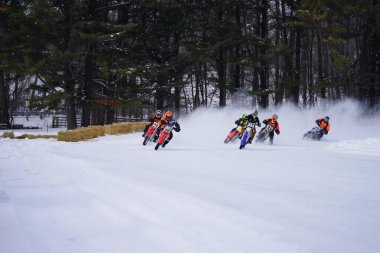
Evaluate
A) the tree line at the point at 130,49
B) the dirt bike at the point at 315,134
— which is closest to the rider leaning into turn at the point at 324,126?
the dirt bike at the point at 315,134

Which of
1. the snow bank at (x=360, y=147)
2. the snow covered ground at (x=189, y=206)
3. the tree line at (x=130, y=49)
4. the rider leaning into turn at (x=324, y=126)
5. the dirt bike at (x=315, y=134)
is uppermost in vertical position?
the tree line at (x=130, y=49)

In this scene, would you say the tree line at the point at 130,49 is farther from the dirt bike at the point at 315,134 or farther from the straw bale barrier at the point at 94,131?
the dirt bike at the point at 315,134

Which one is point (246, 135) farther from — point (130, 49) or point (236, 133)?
point (130, 49)

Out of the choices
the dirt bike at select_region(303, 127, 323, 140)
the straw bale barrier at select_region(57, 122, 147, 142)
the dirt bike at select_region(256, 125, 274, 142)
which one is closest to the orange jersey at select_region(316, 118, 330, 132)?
the dirt bike at select_region(303, 127, 323, 140)

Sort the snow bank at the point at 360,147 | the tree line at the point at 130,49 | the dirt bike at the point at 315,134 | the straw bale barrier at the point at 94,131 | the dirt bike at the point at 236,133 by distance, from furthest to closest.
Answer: the tree line at the point at 130,49 → the dirt bike at the point at 315,134 → the straw bale barrier at the point at 94,131 → the dirt bike at the point at 236,133 → the snow bank at the point at 360,147

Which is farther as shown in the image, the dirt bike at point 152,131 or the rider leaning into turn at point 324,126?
the rider leaning into turn at point 324,126

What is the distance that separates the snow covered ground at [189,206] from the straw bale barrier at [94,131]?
8.22m

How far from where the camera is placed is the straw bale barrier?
17.9m

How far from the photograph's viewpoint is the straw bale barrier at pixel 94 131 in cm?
1791

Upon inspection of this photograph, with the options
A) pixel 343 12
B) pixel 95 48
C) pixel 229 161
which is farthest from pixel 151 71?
pixel 229 161

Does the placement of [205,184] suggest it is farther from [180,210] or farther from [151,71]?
[151,71]

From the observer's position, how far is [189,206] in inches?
199

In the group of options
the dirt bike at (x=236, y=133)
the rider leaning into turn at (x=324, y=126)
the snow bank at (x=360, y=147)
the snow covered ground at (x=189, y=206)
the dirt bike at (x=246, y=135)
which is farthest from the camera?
the rider leaning into turn at (x=324, y=126)

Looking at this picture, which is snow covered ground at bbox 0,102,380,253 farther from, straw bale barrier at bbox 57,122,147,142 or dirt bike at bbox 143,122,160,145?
straw bale barrier at bbox 57,122,147,142
